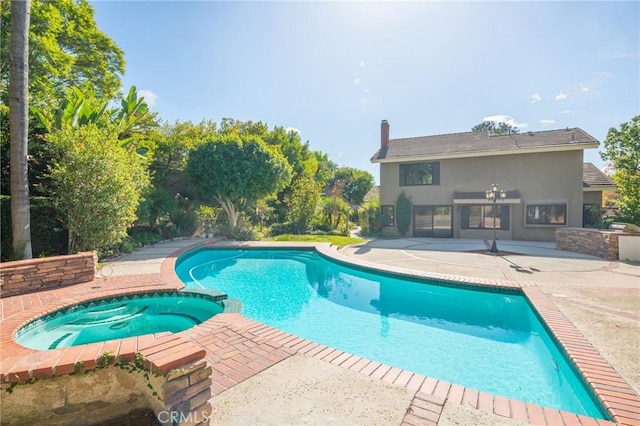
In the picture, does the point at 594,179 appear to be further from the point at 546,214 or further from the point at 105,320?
the point at 105,320

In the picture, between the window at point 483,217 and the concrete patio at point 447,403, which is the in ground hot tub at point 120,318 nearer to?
the concrete patio at point 447,403

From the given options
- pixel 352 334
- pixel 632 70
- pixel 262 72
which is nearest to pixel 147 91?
pixel 262 72

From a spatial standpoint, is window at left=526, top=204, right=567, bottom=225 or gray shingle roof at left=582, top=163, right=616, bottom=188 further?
gray shingle roof at left=582, top=163, right=616, bottom=188

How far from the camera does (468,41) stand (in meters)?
12.2

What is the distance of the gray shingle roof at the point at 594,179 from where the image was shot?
2000cm

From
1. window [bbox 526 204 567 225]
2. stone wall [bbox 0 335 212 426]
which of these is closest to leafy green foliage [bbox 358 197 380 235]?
window [bbox 526 204 567 225]

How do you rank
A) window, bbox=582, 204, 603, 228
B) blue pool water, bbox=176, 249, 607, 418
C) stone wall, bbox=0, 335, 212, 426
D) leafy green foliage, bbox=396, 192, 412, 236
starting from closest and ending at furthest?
1. stone wall, bbox=0, 335, 212, 426
2. blue pool water, bbox=176, 249, 607, 418
3. window, bbox=582, 204, 603, 228
4. leafy green foliage, bbox=396, 192, 412, 236

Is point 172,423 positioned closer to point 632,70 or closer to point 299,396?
point 299,396

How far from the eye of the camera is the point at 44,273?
728 cm

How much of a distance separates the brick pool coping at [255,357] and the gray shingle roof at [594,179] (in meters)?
19.3

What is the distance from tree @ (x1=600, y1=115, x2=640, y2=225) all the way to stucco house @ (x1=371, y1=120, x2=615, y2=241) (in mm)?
895

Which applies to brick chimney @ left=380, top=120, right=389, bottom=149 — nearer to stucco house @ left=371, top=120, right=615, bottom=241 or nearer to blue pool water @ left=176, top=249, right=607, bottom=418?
stucco house @ left=371, top=120, right=615, bottom=241

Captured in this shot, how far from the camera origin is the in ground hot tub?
217 inches

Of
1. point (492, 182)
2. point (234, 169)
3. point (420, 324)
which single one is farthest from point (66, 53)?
point (492, 182)
